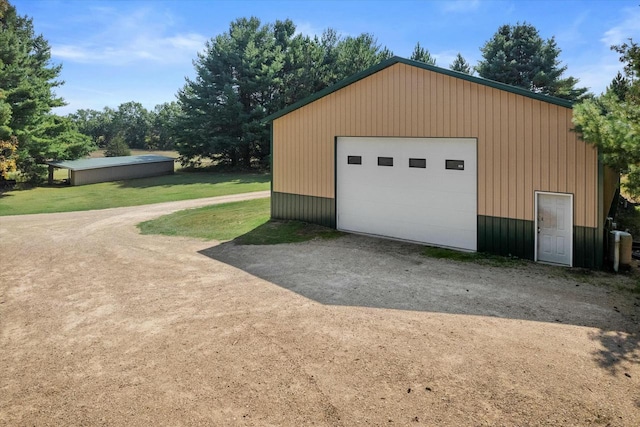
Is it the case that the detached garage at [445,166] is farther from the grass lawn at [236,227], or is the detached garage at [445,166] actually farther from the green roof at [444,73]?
the grass lawn at [236,227]

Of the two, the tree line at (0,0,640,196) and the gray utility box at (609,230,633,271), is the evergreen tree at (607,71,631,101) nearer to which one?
the gray utility box at (609,230,633,271)

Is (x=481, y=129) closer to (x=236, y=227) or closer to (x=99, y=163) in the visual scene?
(x=236, y=227)

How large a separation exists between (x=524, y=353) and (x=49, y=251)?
1414 centimetres

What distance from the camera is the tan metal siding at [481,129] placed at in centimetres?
1139

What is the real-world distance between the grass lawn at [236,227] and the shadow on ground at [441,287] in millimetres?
1793

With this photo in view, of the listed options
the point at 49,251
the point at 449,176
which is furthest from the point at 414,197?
the point at 49,251

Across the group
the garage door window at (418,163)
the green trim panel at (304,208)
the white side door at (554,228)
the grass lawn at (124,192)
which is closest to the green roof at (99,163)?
the grass lawn at (124,192)

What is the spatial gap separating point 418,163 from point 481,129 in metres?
2.21

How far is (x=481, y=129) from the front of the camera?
12.8 metres

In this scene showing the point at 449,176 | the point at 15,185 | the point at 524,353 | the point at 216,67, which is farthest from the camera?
the point at 216,67

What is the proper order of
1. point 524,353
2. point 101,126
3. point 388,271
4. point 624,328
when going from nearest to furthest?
point 524,353 < point 624,328 < point 388,271 < point 101,126

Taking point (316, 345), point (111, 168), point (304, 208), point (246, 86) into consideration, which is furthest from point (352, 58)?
point (316, 345)

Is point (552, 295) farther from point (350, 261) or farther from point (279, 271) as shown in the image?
point (279, 271)

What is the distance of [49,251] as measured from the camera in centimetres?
1493
